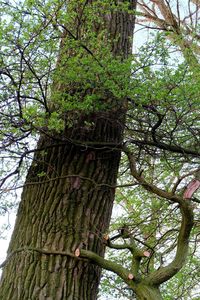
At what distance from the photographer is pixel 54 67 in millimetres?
2578

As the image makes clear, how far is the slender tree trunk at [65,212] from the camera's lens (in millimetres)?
2715

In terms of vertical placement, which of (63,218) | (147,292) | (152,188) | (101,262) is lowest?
(147,292)

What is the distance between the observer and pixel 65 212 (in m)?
2.90

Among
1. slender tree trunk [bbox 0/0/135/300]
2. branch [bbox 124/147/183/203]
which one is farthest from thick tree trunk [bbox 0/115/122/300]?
branch [bbox 124/147/183/203]

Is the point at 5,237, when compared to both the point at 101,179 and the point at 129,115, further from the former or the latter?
the point at 129,115

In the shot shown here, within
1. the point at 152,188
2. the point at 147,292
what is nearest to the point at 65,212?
the point at 152,188

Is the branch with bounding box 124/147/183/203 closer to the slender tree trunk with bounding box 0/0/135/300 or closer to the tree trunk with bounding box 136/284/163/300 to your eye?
the slender tree trunk with bounding box 0/0/135/300

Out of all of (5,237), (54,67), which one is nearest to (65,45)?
(54,67)

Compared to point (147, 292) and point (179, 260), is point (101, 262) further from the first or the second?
point (179, 260)

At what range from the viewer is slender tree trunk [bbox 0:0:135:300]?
2.71 meters

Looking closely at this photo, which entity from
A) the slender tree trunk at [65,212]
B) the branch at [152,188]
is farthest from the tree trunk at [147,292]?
the branch at [152,188]

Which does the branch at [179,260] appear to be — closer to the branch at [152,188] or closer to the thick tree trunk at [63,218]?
the branch at [152,188]

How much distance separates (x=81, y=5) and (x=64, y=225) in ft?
4.87

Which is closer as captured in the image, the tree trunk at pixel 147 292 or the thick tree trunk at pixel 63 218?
the tree trunk at pixel 147 292
